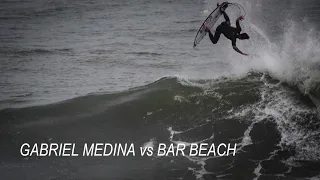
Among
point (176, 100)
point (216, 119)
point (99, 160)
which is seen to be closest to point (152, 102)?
point (176, 100)

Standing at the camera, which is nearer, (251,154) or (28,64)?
(251,154)

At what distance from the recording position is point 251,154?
11.3 meters

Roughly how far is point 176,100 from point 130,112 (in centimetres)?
175

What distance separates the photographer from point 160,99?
1462cm

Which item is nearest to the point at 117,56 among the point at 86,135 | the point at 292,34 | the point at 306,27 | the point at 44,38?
the point at 44,38

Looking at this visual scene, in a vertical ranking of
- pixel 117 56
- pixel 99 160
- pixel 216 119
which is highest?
pixel 117 56

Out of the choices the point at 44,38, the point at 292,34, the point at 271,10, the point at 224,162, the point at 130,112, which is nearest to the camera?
the point at 224,162

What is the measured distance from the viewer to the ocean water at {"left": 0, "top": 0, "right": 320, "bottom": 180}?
428 inches

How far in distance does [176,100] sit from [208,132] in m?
2.30

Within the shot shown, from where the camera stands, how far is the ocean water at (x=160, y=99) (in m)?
10.9

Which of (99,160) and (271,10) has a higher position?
(271,10)

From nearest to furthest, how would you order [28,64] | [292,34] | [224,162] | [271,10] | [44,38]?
[224,162] → [28,64] → [292,34] → [44,38] → [271,10]

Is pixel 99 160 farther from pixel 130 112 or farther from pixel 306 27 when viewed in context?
pixel 306 27

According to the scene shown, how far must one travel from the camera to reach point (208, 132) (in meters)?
12.5
